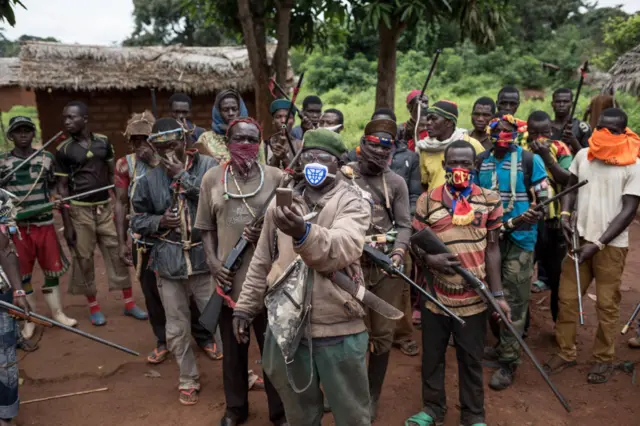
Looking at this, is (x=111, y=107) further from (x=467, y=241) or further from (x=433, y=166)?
(x=467, y=241)

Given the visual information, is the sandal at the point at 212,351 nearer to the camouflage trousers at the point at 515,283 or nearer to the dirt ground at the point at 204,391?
the dirt ground at the point at 204,391

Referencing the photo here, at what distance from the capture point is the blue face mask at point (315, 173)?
255 cm

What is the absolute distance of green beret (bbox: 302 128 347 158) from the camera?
8.80 feet

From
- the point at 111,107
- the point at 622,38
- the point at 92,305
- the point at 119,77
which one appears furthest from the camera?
the point at 622,38

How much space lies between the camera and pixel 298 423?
114 inches

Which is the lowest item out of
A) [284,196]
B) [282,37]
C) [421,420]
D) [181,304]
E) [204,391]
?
[204,391]

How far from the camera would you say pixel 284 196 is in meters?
2.12

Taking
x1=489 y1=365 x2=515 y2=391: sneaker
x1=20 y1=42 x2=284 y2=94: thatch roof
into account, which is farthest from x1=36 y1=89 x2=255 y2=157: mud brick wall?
x1=489 y1=365 x2=515 y2=391: sneaker

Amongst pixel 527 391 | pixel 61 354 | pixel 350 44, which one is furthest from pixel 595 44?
pixel 61 354

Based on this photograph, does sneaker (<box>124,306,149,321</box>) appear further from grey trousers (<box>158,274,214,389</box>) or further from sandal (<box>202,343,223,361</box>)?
grey trousers (<box>158,274,214,389</box>)

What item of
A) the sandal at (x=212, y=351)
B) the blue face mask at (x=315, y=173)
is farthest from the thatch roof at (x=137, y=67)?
the blue face mask at (x=315, y=173)

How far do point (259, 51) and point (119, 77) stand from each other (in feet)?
13.3

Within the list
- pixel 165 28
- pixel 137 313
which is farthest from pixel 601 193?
pixel 165 28

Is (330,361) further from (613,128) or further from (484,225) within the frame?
(613,128)
